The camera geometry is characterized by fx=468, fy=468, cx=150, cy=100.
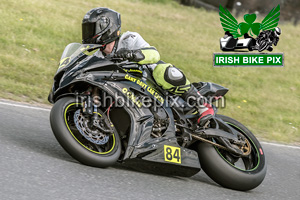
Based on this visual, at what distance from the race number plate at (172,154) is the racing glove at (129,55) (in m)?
0.93

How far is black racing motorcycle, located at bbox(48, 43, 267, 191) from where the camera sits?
4.36m

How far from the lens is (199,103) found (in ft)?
16.0

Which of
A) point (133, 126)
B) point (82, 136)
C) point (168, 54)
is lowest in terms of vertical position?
point (168, 54)

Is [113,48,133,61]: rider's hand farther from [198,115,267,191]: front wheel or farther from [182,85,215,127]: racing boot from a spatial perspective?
[198,115,267,191]: front wheel

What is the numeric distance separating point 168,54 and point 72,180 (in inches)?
348

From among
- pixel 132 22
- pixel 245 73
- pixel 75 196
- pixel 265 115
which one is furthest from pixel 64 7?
pixel 75 196

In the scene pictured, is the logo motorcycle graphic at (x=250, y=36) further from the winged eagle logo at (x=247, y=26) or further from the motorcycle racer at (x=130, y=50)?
the motorcycle racer at (x=130, y=50)

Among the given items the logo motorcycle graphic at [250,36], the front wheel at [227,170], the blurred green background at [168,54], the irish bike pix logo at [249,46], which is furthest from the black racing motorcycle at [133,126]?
the logo motorcycle graphic at [250,36]

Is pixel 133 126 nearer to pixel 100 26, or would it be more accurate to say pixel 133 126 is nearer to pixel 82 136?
pixel 82 136

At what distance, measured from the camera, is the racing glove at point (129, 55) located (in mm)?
4371

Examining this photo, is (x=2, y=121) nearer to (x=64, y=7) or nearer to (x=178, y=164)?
(x=178, y=164)

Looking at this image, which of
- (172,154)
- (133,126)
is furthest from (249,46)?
(133,126)

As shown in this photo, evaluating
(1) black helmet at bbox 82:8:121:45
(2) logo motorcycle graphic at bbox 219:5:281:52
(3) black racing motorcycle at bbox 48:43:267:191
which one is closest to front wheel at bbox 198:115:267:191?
(3) black racing motorcycle at bbox 48:43:267:191

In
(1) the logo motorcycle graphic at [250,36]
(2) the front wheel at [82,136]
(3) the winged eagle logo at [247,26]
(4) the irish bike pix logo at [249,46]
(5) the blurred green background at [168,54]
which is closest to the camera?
(2) the front wheel at [82,136]
